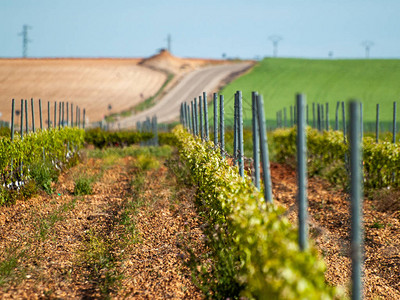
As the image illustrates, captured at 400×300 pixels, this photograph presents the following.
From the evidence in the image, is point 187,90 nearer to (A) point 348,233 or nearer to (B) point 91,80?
(B) point 91,80

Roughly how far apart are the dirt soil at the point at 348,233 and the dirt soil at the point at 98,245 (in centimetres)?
151

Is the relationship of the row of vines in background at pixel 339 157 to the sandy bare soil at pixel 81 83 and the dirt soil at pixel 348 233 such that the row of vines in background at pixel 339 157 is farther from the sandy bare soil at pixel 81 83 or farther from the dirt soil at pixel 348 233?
the sandy bare soil at pixel 81 83

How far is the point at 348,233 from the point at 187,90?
48.4 meters

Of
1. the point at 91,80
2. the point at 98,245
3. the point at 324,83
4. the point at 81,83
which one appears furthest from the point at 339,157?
the point at 91,80

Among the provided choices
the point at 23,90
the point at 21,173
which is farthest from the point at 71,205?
the point at 23,90

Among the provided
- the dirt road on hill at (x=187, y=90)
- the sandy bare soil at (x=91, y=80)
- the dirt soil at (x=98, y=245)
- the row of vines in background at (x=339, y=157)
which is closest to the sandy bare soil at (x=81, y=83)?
the sandy bare soil at (x=91, y=80)

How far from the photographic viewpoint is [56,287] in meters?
4.69

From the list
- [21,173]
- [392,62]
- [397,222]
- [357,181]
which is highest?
[392,62]

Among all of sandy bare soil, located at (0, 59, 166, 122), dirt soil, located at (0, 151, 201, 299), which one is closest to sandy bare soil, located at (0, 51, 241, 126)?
sandy bare soil, located at (0, 59, 166, 122)

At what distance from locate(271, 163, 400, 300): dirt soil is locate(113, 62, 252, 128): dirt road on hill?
3283 centimetres

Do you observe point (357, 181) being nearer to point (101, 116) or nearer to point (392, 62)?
point (101, 116)

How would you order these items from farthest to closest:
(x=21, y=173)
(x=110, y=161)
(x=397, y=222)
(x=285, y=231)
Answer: (x=110, y=161) → (x=21, y=173) → (x=397, y=222) → (x=285, y=231)

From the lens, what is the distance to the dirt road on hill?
153 feet

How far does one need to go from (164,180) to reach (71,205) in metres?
3.23
